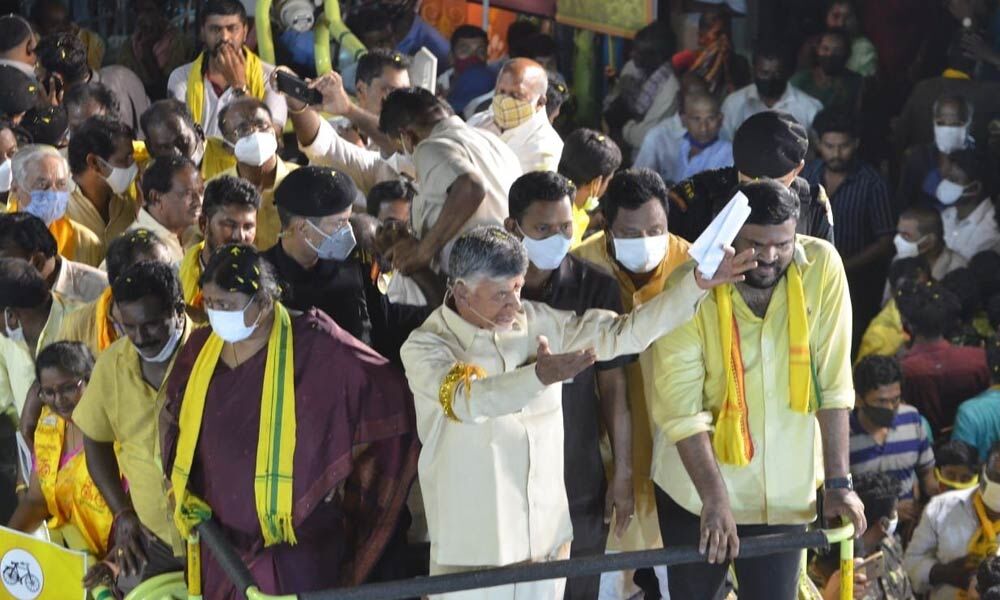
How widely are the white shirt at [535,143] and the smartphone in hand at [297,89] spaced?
74cm

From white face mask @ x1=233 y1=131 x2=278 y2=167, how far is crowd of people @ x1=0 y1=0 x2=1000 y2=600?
11 millimetres

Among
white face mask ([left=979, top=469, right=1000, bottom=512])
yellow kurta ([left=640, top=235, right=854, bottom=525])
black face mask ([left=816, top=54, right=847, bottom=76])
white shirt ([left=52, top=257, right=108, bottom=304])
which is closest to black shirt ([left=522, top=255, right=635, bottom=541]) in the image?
yellow kurta ([left=640, top=235, right=854, bottom=525])

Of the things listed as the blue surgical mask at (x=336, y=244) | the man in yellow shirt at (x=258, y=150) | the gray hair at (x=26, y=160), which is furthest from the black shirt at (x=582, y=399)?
the gray hair at (x=26, y=160)

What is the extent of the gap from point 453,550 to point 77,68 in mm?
5474

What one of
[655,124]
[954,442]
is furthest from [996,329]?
[655,124]

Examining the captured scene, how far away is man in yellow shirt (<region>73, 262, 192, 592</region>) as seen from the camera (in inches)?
234

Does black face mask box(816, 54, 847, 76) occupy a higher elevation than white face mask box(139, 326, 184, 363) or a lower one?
lower

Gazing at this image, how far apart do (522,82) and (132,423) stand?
2359 millimetres

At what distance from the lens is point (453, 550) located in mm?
5461

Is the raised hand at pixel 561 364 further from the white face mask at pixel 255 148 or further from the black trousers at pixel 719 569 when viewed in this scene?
the white face mask at pixel 255 148

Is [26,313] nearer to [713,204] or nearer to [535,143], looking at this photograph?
[535,143]

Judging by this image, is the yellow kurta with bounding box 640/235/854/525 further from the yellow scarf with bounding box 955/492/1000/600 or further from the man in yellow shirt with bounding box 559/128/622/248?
the yellow scarf with bounding box 955/492/1000/600

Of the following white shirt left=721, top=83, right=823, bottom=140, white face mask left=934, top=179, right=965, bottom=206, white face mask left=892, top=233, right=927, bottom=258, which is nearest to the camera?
white face mask left=892, top=233, right=927, bottom=258

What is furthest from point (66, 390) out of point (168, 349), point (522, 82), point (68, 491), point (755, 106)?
point (755, 106)
